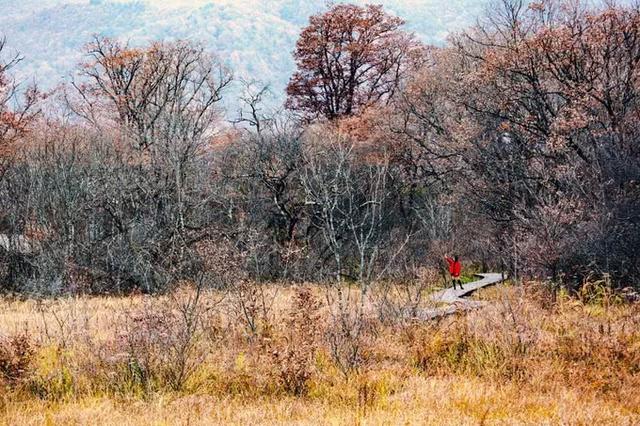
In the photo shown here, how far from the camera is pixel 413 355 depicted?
8.80 m

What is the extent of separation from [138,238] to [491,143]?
555 inches

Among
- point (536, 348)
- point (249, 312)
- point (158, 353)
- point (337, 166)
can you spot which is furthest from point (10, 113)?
point (536, 348)

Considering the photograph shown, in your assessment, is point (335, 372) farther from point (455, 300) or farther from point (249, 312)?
point (455, 300)

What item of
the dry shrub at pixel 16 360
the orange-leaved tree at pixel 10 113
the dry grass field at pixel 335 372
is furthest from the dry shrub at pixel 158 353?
the orange-leaved tree at pixel 10 113

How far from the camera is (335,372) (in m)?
8.22

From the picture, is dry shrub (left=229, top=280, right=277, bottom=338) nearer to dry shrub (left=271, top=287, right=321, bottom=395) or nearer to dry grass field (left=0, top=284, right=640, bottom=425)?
dry grass field (left=0, top=284, right=640, bottom=425)

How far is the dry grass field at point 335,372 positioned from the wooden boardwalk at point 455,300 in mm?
527

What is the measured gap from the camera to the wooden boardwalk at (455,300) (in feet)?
34.7

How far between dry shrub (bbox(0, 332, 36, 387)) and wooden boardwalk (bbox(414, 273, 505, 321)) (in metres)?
5.73

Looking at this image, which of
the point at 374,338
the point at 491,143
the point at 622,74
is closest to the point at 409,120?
the point at 491,143

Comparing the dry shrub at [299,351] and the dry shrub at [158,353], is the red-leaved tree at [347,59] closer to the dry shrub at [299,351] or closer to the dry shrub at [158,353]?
the dry shrub at [299,351]

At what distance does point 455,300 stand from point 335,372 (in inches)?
227

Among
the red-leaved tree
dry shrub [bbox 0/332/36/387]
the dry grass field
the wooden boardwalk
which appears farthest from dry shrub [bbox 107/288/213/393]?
the red-leaved tree

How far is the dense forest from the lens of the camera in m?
16.4
